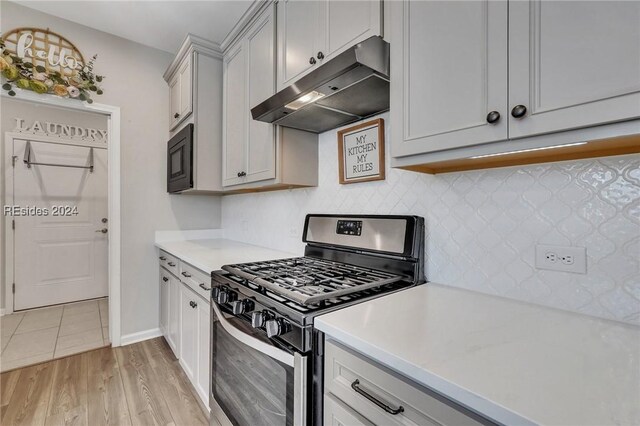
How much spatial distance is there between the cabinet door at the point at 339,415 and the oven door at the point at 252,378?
0.25 ft

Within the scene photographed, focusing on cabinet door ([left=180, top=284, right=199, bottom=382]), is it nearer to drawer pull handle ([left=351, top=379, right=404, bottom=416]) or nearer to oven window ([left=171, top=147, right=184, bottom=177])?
oven window ([left=171, top=147, right=184, bottom=177])

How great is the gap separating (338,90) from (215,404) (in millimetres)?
1575

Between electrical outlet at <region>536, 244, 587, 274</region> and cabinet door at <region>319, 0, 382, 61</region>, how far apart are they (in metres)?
0.96

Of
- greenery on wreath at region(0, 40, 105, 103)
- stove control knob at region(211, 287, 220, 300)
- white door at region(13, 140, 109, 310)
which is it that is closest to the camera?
stove control knob at region(211, 287, 220, 300)

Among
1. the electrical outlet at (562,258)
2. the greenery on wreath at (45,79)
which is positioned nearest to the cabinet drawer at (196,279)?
the electrical outlet at (562,258)

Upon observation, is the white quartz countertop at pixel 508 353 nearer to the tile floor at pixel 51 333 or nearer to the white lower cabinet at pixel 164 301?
the white lower cabinet at pixel 164 301

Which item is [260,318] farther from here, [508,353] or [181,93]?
[181,93]

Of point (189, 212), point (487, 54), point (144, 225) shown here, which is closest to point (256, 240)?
point (189, 212)

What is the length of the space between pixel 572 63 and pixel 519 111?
0.13 metres

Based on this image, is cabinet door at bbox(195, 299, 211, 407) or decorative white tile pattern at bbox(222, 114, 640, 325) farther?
cabinet door at bbox(195, 299, 211, 407)

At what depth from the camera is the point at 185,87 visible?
2.36 meters

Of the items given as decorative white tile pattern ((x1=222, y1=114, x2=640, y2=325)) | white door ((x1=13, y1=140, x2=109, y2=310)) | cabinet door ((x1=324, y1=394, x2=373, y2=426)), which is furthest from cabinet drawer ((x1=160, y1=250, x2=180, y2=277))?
white door ((x1=13, y1=140, x2=109, y2=310))

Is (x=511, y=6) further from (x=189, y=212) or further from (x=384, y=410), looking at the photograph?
(x=189, y=212)

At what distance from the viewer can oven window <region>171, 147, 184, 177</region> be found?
7.89ft
